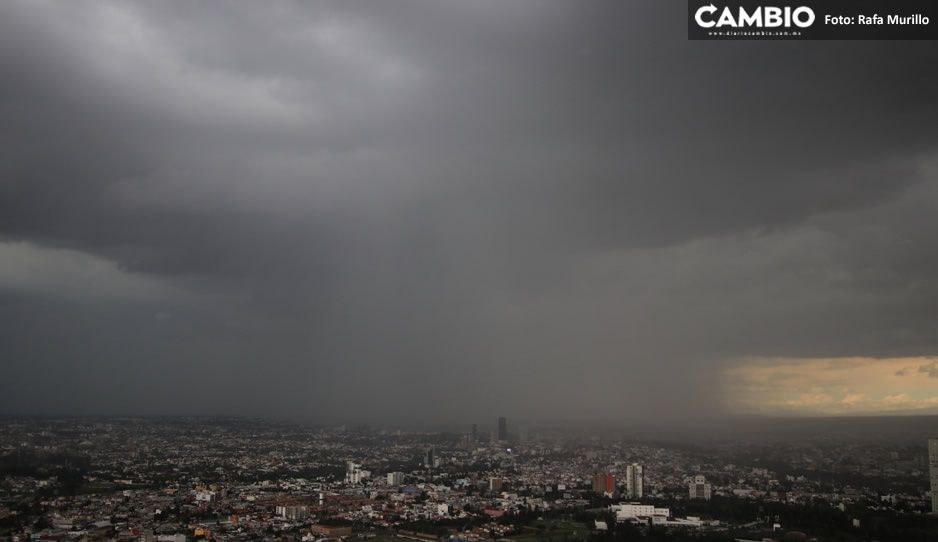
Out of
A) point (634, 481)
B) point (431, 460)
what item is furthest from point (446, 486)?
point (634, 481)

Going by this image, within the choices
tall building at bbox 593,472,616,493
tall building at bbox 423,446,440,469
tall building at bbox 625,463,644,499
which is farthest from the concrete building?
tall building at bbox 423,446,440,469

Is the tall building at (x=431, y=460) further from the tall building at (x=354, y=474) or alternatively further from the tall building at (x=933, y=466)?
the tall building at (x=933, y=466)

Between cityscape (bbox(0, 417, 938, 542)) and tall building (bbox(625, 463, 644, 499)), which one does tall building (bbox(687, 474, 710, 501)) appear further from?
tall building (bbox(625, 463, 644, 499))

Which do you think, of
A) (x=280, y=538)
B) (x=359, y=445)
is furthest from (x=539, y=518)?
(x=359, y=445)

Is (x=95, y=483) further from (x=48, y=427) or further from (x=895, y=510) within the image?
(x=895, y=510)

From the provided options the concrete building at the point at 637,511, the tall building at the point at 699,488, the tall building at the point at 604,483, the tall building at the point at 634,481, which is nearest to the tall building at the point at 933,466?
the tall building at the point at 699,488

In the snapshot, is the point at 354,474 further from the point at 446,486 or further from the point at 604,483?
the point at 604,483
